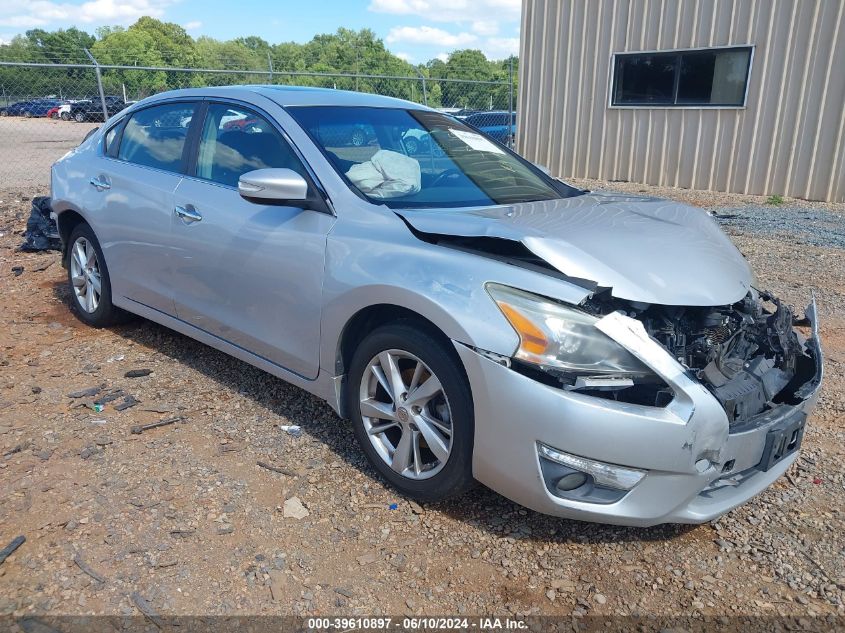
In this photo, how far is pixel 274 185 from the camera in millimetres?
3061

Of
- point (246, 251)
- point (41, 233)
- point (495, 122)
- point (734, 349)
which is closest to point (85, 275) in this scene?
point (246, 251)

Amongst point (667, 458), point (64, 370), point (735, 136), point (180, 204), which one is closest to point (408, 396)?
point (667, 458)

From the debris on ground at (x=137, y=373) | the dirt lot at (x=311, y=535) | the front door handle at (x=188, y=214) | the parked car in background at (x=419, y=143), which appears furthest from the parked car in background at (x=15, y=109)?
the dirt lot at (x=311, y=535)

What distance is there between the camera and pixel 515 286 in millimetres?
2482

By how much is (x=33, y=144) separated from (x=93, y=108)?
15.3 feet

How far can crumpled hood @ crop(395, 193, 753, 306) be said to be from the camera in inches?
101

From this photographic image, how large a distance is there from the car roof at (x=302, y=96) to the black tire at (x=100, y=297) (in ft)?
4.03

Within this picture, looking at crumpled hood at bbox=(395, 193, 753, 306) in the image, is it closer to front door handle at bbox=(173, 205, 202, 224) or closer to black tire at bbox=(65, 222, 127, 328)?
front door handle at bbox=(173, 205, 202, 224)

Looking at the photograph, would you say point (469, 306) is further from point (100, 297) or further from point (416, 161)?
point (100, 297)

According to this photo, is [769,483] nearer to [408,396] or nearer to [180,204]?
[408,396]

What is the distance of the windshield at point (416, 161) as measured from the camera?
331cm

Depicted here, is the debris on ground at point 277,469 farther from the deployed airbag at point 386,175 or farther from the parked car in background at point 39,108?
the parked car in background at point 39,108

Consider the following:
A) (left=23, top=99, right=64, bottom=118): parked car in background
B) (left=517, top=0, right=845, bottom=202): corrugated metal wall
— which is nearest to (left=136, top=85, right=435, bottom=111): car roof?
(left=517, top=0, right=845, bottom=202): corrugated metal wall

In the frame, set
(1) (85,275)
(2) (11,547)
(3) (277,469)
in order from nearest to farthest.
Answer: (2) (11,547) < (3) (277,469) < (1) (85,275)
